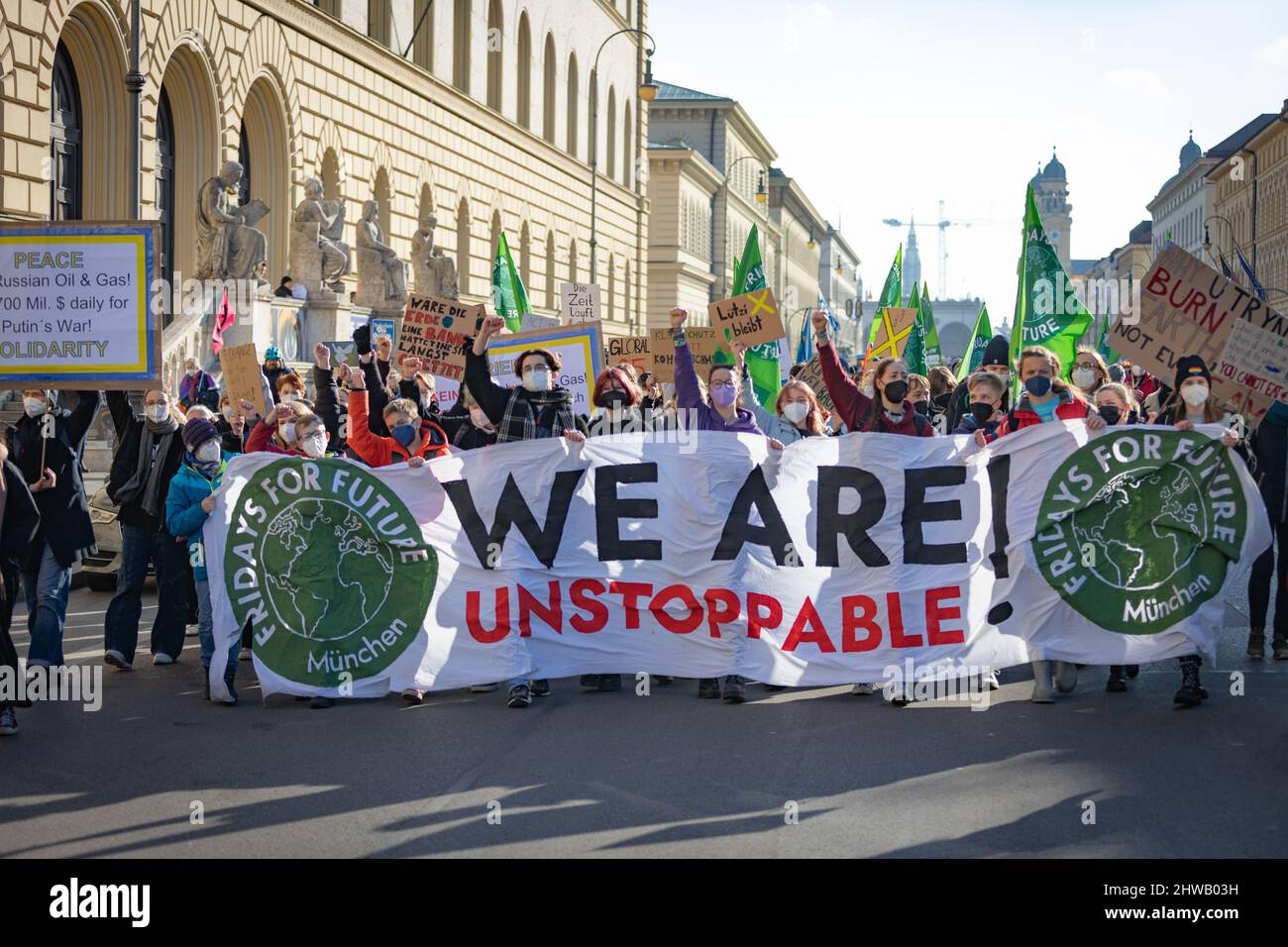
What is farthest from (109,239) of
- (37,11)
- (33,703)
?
(37,11)

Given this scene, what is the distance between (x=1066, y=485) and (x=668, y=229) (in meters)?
70.0

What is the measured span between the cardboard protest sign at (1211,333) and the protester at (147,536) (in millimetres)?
5773

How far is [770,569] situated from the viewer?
29.1 feet

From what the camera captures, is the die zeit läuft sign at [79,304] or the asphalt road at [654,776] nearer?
the asphalt road at [654,776]

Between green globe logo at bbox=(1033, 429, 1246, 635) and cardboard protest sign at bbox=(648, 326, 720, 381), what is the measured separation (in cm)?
915

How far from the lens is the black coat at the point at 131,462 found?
9766 mm

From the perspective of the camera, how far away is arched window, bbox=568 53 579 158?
50.9 m

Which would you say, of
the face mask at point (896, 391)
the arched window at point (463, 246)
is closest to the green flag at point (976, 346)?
the face mask at point (896, 391)

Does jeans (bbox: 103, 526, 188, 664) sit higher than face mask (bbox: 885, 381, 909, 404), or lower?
lower

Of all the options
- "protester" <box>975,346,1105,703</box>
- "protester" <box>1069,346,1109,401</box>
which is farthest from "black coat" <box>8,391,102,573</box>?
"protester" <box>1069,346,1109,401</box>

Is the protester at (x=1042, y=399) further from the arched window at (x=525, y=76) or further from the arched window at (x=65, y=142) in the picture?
the arched window at (x=525, y=76)

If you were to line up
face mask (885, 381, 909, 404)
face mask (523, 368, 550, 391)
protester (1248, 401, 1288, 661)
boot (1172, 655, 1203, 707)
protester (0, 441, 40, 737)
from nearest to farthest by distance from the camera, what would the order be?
protester (0, 441, 40, 737) < boot (1172, 655, 1203, 707) < face mask (885, 381, 909, 404) < face mask (523, 368, 550, 391) < protester (1248, 401, 1288, 661)

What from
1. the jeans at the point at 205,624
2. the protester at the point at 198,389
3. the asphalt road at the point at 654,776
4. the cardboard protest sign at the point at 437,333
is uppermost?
the cardboard protest sign at the point at 437,333

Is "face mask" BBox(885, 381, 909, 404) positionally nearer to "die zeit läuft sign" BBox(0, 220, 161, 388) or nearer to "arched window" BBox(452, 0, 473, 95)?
"die zeit läuft sign" BBox(0, 220, 161, 388)
